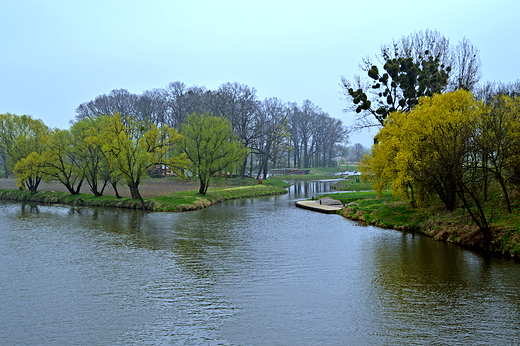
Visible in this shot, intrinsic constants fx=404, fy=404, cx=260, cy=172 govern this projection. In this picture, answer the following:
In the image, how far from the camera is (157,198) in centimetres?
3800

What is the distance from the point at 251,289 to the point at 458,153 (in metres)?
11.5

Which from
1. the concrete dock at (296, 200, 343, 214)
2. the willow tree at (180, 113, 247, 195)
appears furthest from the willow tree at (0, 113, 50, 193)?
the concrete dock at (296, 200, 343, 214)

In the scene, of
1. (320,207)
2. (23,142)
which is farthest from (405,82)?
(23,142)

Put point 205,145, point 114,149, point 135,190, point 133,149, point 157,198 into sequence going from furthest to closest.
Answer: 1. point 205,145
2. point 157,198
3. point 135,190
4. point 114,149
5. point 133,149

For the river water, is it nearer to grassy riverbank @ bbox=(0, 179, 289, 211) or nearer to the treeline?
the treeline

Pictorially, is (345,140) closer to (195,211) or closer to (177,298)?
(195,211)

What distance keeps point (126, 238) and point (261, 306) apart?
12.6 meters

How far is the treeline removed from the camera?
18203 mm

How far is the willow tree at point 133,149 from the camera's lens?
35.0 metres

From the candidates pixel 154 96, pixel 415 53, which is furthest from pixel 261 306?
pixel 154 96

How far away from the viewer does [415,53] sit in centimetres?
3628

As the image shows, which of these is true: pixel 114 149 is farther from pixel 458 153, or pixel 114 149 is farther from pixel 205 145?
pixel 458 153

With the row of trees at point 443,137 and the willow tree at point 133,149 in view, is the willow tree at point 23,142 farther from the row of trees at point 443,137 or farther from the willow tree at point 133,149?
the row of trees at point 443,137

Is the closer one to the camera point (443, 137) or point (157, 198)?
point (443, 137)
